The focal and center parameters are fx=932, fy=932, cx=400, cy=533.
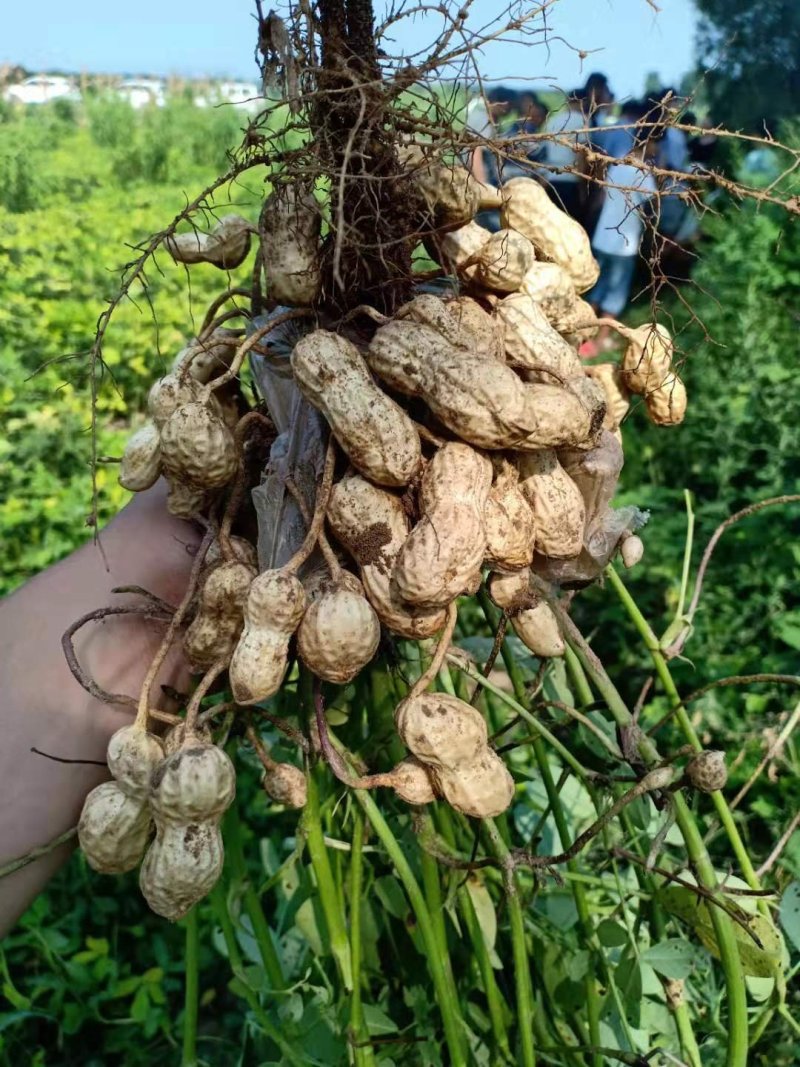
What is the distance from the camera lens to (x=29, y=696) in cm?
94

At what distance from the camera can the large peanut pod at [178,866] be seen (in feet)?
2.12

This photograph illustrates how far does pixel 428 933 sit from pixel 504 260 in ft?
1.77

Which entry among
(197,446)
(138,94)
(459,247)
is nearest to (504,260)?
(459,247)

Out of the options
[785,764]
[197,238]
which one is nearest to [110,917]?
[785,764]

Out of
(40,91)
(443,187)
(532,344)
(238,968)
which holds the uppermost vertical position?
(40,91)

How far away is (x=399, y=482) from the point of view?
0.64 m

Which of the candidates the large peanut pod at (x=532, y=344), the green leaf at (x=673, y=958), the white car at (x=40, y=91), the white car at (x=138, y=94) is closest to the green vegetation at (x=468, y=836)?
the green leaf at (x=673, y=958)

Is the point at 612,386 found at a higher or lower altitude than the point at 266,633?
higher

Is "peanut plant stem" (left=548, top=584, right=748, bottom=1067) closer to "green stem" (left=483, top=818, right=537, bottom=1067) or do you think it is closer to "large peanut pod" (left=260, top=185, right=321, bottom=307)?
"green stem" (left=483, top=818, right=537, bottom=1067)

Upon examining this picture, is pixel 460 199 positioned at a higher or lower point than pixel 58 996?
higher

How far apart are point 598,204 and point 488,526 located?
361 cm

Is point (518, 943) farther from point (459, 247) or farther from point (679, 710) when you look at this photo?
point (459, 247)

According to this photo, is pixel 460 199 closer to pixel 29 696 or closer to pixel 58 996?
pixel 29 696

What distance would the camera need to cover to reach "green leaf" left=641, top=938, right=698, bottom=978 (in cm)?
86
